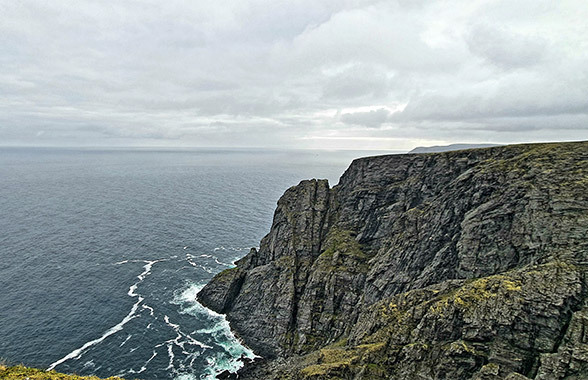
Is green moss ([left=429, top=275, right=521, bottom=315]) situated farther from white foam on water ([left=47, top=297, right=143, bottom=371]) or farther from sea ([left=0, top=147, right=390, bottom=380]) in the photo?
white foam on water ([left=47, top=297, right=143, bottom=371])

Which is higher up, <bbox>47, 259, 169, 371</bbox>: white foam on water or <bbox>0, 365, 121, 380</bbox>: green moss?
<bbox>0, 365, 121, 380</bbox>: green moss

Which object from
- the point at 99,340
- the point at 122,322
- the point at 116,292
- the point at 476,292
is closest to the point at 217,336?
the point at 122,322

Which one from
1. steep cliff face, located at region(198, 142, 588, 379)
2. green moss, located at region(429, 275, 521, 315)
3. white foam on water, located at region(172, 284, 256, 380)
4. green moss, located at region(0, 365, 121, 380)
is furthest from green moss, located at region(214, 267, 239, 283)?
green moss, located at region(429, 275, 521, 315)

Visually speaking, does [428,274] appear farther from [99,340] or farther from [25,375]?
[99,340]

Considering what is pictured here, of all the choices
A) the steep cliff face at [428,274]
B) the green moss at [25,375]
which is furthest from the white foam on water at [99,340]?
the green moss at [25,375]

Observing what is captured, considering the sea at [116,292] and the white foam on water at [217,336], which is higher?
the sea at [116,292]

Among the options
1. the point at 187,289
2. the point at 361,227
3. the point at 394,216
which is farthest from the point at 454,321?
the point at 187,289

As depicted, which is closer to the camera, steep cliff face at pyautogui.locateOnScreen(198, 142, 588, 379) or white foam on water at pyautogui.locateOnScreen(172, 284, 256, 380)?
steep cliff face at pyautogui.locateOnScreen(198, 142, 588, 379)

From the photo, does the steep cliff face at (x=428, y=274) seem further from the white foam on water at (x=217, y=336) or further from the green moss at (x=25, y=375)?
the green moss at (x=25, y=375)

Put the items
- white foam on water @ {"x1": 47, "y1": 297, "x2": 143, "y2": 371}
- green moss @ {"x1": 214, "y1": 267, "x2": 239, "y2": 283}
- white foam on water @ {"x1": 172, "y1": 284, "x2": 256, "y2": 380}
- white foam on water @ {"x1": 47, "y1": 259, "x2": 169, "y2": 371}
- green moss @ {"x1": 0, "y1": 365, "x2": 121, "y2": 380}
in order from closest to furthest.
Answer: green moss @ {"x1": 0, "y1": 365, "x2": 121, "y2": 380}
white foam on water @ {"x1": 47, "y1": 297, "x2": 143, "y2": 371}
white foam on water @ {"x1": 47, "y1": 259, "x2": 169, "y2": 371}
white foam on water @ {"x1": 172, "y1": 284, "x2": 256, "y2": 380}
green moss @ {"x1": 214, "y1": 267, "x2": 239, "y2": 283}
